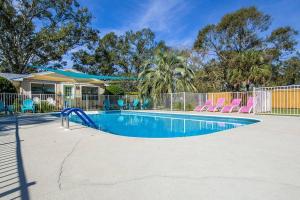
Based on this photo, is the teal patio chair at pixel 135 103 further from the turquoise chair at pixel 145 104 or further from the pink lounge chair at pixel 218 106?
the pink lounge chair at pixel 218 106

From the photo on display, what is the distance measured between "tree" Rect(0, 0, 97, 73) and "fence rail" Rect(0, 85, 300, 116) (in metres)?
11.4

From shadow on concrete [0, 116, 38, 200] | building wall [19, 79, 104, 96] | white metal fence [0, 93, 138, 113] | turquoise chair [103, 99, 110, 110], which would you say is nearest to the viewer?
shadow on concrete [0, 116, 38, 200]

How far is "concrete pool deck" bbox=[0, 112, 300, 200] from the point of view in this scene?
113 inches

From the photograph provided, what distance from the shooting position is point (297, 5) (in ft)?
67.2

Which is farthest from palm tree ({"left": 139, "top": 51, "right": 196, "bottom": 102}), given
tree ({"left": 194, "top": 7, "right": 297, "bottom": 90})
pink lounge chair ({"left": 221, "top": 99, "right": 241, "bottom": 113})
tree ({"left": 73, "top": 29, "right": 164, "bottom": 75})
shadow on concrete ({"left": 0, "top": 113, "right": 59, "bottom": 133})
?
tree ({"left": 73, "top": 29, "right": 164, "bottom": 75})

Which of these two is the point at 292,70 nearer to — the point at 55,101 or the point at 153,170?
the point at 55,101

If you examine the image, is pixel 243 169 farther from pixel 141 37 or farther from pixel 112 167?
pixel 141 37

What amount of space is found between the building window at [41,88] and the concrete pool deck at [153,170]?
1512 cm

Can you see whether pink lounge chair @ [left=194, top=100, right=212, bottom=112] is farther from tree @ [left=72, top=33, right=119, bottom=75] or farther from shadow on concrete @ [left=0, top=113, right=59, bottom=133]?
tree @ [left=72, top=33, right=119, bottom=75]

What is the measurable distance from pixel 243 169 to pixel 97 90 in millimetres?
21618

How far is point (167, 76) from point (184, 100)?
256 centimetres

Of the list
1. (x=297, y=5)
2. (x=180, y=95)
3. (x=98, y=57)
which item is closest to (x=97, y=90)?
(x=180, y=95)

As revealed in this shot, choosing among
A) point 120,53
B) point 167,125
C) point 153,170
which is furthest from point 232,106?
point 120,53

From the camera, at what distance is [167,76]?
1962 centimetres
